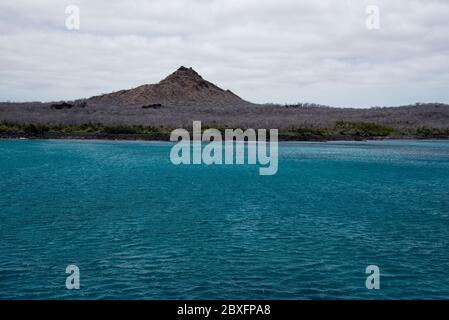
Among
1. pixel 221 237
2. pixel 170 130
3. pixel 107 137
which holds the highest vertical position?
pixel 170 130

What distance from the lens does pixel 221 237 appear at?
3005 centimetres

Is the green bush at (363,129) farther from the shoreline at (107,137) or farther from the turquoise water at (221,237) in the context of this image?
the turquoise water at (221,237)

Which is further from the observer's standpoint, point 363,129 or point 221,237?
point 363,129

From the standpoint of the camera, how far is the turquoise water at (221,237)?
71.2ft

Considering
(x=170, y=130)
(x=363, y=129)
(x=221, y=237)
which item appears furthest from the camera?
(x=363, y=129)

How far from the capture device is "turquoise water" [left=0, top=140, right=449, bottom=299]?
2169cm

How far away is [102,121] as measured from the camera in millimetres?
165750

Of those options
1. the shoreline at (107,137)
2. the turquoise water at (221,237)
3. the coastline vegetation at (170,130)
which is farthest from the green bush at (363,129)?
the turquoise water at (221,237)

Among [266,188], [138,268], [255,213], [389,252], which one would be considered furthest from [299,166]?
[138,268]

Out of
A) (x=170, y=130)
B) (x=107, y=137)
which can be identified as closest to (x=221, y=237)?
(x=107, y=137)

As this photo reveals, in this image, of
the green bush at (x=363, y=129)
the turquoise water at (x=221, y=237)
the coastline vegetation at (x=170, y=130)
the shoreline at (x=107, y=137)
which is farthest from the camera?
the green bush at (x=363, y=129)

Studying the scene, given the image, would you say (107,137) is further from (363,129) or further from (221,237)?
(221,237)

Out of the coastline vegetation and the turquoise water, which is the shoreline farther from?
the turquoise water
